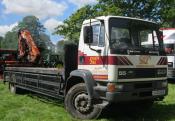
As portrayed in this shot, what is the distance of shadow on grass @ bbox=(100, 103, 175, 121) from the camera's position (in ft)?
34.3

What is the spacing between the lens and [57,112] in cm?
1113

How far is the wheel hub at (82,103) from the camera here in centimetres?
1008

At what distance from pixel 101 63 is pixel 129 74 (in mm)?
735

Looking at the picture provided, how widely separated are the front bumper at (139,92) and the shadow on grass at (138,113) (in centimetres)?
56

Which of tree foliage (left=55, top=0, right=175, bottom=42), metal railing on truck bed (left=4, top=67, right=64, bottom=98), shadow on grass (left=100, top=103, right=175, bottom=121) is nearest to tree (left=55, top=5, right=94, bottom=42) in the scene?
tree foliage (left=55, top=0, right=175, bottom=42)

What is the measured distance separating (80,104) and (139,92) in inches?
63.1

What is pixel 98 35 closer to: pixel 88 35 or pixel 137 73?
pixel 88 35

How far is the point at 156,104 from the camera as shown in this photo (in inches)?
498

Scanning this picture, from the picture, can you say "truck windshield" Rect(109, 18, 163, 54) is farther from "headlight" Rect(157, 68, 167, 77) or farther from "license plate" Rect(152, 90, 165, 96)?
"license plate" Rect(152, 90, 165, 96)

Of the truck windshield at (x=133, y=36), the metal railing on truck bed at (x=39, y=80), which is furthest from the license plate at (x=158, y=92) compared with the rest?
the metal railing on truck bed at (x=39, y=80)

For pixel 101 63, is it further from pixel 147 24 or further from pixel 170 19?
pixel 170 19

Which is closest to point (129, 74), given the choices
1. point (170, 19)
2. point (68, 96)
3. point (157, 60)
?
point (157, 60)

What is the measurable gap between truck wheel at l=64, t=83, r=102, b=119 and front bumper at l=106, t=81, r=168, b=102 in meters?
0.69

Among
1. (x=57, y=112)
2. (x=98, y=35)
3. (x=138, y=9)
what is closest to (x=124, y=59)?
(x=98, y=35)
